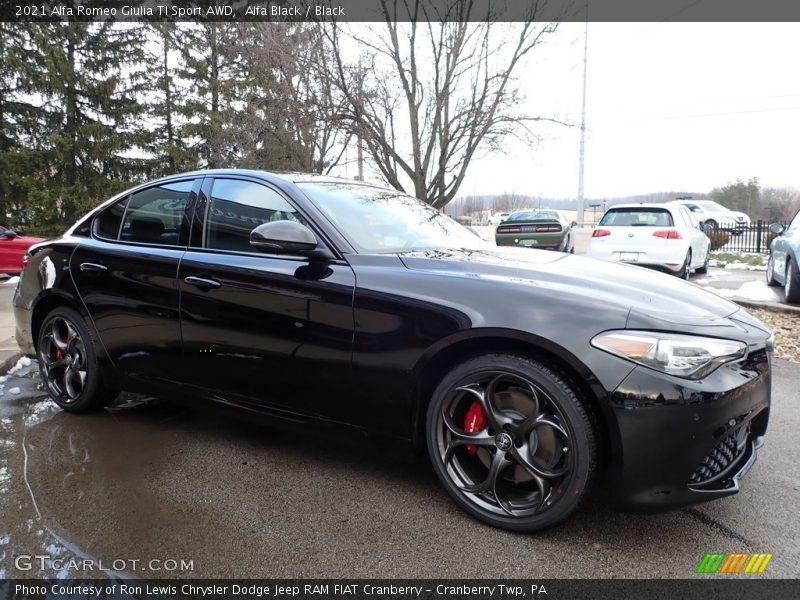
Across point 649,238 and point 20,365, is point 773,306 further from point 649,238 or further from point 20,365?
point 20,365

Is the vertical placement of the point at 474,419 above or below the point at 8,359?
above

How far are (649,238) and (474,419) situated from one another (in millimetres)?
8411

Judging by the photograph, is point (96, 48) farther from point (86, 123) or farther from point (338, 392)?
point (338, 392)

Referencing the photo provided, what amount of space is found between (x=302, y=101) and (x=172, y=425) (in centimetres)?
629

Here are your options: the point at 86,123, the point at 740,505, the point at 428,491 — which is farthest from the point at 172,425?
the point at 86,123

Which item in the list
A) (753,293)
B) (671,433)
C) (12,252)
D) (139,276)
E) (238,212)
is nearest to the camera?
(671,433)

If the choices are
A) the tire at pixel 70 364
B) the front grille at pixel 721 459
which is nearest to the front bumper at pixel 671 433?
the front grille at pixel 721 459

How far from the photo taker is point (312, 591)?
188 cm

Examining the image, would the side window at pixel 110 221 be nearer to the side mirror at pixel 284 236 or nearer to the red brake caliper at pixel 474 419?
the side mirror at pixel 284 236

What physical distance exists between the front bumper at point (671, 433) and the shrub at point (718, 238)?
19837mm

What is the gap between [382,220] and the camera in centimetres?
299

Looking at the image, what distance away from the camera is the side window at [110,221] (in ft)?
11.4

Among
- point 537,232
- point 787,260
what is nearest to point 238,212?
point 787,260

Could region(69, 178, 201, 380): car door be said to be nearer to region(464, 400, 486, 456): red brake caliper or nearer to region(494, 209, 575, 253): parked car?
region(464, 400, 486, 456): red brake caliper
